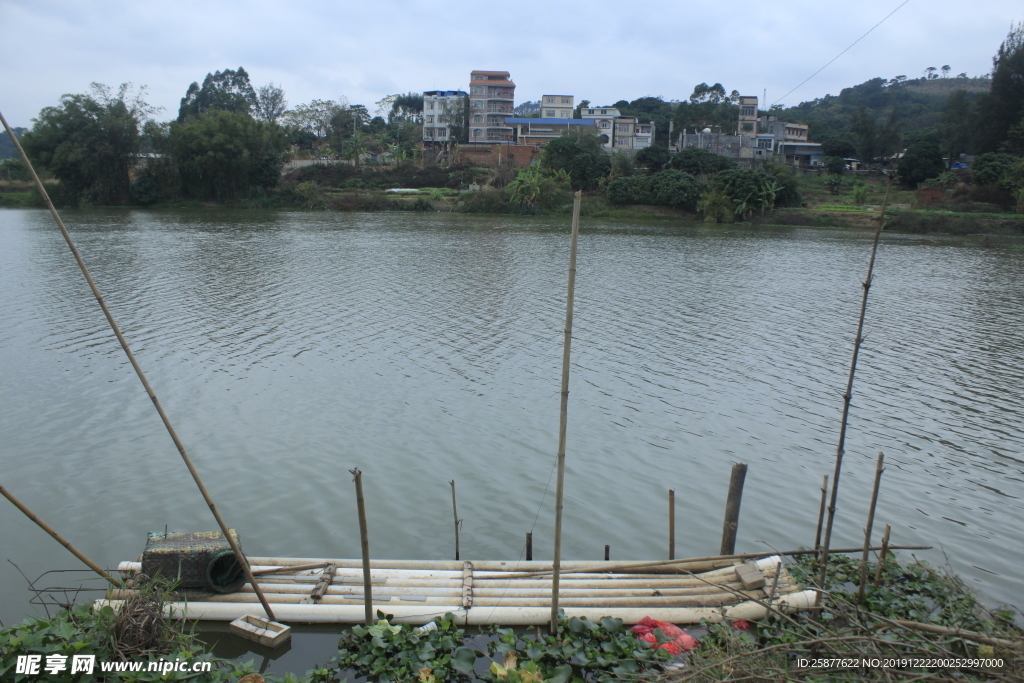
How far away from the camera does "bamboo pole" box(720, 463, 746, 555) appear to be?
598 centimetres

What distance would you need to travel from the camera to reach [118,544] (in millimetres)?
6730

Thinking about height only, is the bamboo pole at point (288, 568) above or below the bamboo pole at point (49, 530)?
below

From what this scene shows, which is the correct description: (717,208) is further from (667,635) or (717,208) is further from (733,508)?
(667,635)

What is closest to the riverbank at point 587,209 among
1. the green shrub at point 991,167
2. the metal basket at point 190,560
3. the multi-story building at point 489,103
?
the green shrub at point 991,167

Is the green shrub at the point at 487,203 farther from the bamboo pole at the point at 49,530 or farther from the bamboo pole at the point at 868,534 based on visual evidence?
the bamboo pole at the point at 49,530

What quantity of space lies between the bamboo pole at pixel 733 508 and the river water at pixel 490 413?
2.97ft

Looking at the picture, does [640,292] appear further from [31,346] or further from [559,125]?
[559,125]

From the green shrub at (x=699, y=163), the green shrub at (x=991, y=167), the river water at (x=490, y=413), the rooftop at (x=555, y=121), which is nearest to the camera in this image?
the river water at (x=490, y=413)

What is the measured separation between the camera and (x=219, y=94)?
8850 centimetres

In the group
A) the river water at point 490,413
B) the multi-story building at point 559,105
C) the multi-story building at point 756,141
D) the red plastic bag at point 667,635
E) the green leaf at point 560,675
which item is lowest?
the river water at point 490,413

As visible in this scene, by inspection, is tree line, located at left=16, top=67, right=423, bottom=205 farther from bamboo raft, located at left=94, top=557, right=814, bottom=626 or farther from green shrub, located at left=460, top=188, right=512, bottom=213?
bamboo raft, located at left=94, top=557, right=814, bottom=626

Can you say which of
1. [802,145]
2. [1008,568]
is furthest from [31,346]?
[802,145]

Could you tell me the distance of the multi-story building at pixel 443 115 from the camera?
7638 cm

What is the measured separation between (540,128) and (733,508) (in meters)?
72.4
